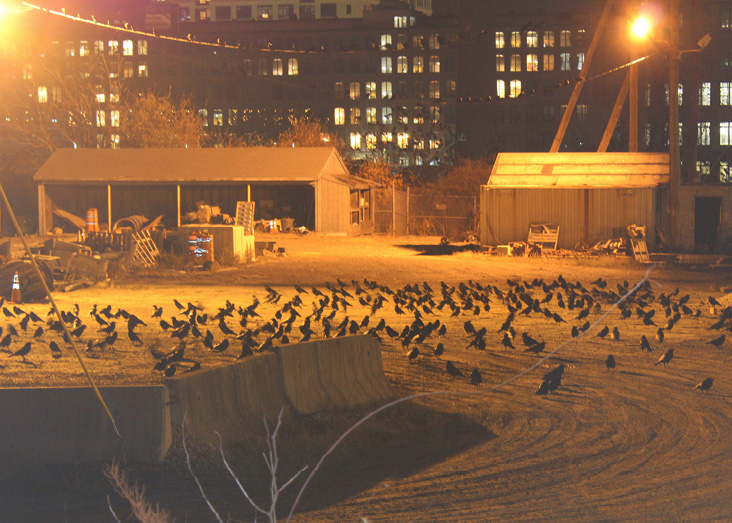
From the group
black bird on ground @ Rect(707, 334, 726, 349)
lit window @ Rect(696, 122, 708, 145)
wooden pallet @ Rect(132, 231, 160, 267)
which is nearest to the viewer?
black bird on ground @ Rect(707, 334, 726, 349)

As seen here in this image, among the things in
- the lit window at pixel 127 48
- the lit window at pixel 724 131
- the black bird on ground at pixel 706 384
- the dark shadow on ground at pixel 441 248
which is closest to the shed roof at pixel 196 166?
the dark shadow on ground at pixel 441 248

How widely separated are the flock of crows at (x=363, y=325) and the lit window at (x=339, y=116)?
284 feet

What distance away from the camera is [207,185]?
43.2 m

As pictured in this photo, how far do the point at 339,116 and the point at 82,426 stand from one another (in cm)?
9917

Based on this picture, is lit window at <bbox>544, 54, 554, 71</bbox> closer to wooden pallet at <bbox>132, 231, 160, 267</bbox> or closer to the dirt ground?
wooden pallet at <bbox>132, 231, 160, 267</bbox>

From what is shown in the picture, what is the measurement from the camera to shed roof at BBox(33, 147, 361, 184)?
136 ft

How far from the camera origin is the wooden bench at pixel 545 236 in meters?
31.0

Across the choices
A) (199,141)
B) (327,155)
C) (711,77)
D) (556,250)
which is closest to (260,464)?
(556,250)

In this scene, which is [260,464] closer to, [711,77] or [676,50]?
[676,50]

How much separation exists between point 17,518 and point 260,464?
6.85 feet

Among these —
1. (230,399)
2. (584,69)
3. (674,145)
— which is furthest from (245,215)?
(230,399)

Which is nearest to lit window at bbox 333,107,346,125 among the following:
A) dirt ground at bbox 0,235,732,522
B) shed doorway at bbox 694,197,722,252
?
shed doorway at bbox 694,197,722,252

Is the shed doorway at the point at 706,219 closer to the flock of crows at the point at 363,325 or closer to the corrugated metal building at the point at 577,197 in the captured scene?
the corrugated metal building at the point at 577,197

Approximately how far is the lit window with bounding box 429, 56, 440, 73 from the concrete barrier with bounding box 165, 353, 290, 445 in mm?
98052
